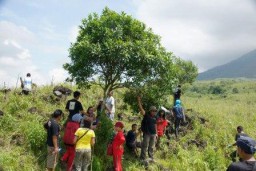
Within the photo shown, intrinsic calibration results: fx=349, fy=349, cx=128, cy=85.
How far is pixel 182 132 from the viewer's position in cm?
1911

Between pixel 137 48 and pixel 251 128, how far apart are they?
41.5 ft

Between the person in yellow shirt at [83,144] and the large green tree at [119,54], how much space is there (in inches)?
122

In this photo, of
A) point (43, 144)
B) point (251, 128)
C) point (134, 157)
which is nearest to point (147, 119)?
point (134, 157)

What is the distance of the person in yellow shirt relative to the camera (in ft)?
35.1

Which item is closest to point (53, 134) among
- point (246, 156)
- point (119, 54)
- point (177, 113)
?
point (119, 54)

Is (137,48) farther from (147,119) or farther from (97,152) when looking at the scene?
(97,152)

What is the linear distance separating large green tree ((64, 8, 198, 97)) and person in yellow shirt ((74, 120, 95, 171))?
3102 mm

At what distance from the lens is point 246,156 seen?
555cm

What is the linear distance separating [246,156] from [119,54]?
25.1 ft

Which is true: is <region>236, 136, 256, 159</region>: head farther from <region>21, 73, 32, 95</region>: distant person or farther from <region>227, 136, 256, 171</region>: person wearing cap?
<region>21, 73, 32, 95</region>: distant person

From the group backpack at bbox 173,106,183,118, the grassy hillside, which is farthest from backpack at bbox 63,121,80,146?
backpack at bbox 173,106,183,118

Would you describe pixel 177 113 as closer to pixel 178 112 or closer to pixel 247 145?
pixel 178 112

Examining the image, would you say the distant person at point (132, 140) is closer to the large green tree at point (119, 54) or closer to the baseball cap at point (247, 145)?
the large green tree at point (119, 54)

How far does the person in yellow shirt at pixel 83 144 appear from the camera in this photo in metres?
10.7
